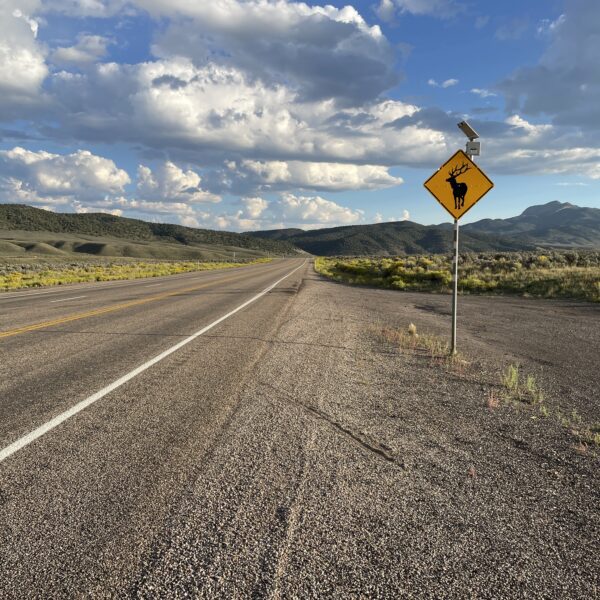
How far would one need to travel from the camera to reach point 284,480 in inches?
136

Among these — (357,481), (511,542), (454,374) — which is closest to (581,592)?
(511,542)

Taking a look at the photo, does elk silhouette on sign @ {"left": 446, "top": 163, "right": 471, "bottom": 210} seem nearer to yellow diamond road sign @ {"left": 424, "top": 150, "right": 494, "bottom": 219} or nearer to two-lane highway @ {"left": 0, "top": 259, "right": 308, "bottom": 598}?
yellow diamond road sign @ {"left": 424, "top": 150, "right": 494, "bottom": 219}

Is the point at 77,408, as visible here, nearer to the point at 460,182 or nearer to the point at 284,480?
the point at 284,480

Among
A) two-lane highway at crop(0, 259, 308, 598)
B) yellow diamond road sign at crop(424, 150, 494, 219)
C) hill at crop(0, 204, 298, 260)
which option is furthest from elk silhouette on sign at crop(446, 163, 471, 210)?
hill at crop(0, 204, 298, 260)

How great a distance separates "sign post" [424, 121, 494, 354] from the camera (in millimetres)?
7855

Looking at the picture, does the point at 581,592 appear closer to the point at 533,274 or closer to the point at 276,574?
the point at 276,574

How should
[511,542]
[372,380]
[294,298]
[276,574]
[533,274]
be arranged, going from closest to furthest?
1. [276,574]
2. [511,542]
3. [372,380]
4. [294,298]
5. [533,274]

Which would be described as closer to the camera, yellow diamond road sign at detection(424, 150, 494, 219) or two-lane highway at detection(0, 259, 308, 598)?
two-lane highway at detection(0, 259, 308, 598)

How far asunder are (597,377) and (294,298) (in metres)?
12.1

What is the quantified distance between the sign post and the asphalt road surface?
9.57 feet

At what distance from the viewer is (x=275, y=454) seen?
154 inches

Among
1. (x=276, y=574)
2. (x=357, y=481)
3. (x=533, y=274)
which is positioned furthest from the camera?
(x=533, y=274)

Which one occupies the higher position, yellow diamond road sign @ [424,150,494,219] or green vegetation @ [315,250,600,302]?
yellow diamond road sign @ [424,150,494,219]

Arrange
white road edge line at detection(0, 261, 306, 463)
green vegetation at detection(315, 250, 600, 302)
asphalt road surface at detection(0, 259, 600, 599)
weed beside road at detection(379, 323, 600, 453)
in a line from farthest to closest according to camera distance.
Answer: green vegetation at detection(315, 250, 600, 302)
weed beside road at detection(379, 323, 600, 453)
white road edge line at detection(0, 261, 306, 463)
asphalt road surface at detection(0, 259, 600, 599)
